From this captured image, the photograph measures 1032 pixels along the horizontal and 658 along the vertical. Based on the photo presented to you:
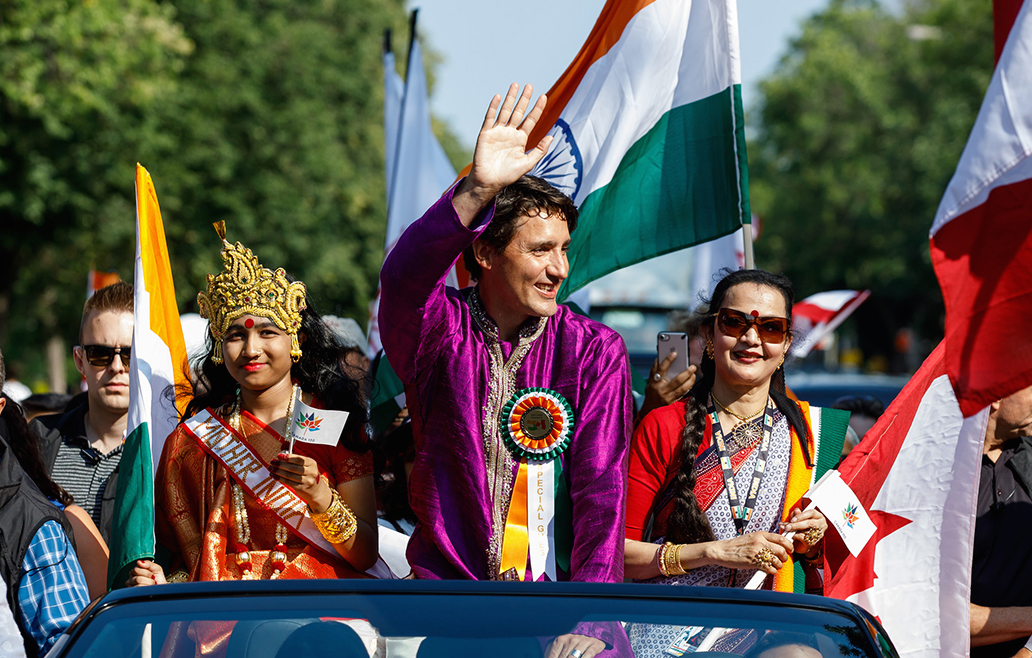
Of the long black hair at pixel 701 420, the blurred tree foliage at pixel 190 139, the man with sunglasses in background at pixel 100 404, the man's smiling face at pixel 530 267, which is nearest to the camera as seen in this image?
the man's smiling face at pixel 530 267

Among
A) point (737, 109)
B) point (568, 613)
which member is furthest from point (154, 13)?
point (568, 613)

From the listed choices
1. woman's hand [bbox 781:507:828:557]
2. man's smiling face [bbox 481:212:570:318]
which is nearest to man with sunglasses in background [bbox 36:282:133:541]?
man's smiling face [bbox 481:212:570:318]

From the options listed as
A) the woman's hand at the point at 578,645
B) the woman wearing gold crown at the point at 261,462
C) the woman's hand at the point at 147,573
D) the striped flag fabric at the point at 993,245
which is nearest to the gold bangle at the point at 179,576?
the woman wearing gold crown at the point at 261,462

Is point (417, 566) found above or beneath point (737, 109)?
beneath

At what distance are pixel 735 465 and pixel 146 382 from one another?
6.08 ft

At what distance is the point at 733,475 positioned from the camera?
11.8 feet

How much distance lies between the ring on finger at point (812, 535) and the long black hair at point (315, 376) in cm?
130

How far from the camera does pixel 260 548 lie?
142 inches

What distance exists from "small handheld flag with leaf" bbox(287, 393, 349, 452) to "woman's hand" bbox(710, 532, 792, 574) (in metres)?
1.05

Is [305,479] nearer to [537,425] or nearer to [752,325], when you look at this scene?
[537,425]

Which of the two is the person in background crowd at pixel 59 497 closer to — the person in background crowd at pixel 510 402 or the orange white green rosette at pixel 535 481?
the person in background crowd at pixel 510 402

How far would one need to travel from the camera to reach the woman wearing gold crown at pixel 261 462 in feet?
11.5

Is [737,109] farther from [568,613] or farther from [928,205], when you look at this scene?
[928,205]

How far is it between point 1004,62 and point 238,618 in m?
2.05
